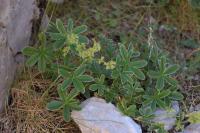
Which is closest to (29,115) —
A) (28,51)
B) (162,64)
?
(28,51)

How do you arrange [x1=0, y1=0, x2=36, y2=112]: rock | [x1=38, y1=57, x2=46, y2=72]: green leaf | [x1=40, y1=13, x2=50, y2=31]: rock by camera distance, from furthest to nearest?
1. [x1=40, y1=13, x2=50, y2=31]: rock
2. [x1=38, y1=57, x2=46, y2=72]: green leaf
3. [x1=0, y1=0, x2=36, y2=112]: rock

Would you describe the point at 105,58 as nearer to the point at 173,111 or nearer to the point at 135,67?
the point at 135,67

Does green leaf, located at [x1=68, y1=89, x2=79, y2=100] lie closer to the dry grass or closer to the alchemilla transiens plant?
the alchemilla transiens plant

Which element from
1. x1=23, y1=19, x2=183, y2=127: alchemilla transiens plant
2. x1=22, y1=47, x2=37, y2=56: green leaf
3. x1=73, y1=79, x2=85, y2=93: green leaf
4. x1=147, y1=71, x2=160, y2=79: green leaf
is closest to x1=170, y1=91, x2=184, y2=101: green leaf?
x1=23, y1=19, x2=183, y2=127: alchemilla transiens plant

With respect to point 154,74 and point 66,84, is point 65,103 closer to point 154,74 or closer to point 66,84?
point 66,84

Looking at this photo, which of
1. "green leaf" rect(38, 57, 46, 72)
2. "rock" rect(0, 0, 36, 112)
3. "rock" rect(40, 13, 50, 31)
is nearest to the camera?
"rock" rect(0, 0, 36, 112)

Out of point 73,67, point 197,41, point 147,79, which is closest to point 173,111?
point 147,79

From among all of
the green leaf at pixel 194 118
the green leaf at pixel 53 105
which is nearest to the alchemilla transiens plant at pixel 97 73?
the green leaf at pixel 53 105
